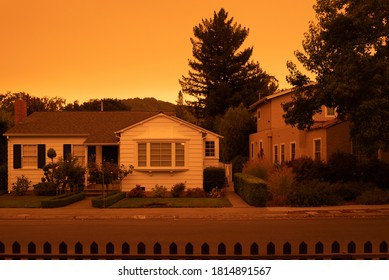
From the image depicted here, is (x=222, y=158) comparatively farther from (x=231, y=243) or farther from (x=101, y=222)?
(x=231, y=243)

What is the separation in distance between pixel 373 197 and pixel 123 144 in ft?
44.4

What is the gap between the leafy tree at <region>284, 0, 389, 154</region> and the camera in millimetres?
23547

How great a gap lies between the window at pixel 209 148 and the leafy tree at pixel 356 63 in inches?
374

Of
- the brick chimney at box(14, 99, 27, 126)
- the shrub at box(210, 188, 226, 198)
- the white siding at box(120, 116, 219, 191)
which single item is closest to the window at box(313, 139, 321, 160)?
the shrub at box(210, 188, 226, 198)

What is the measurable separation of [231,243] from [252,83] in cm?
5636

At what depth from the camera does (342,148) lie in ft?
98.3

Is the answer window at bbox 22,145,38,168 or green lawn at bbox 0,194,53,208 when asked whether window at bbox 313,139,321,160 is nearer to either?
green lawn at bbox 0,194,53,208

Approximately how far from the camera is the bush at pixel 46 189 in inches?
1190

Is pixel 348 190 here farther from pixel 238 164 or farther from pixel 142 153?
pixel 238 164

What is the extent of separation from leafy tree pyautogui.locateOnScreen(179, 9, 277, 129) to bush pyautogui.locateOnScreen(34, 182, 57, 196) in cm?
3888

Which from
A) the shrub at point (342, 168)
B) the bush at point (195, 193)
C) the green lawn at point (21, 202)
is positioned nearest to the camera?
the green lawn at point (21, 202)

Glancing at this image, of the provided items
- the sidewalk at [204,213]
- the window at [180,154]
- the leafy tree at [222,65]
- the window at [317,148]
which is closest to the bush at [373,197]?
the sidewalk at [204,213]

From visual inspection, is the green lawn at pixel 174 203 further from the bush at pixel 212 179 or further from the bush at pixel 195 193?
the bush at pixel 212 179

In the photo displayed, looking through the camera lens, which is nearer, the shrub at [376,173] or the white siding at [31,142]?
the shrub at [376,173]
